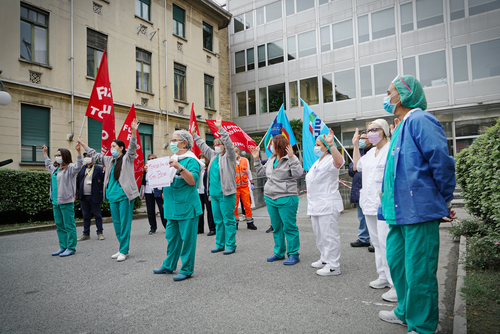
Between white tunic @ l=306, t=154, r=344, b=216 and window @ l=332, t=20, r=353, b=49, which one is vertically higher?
window @ l=332, t=20, r=353, b=49

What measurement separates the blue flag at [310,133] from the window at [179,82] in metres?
15.0

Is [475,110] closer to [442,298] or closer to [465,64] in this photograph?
[465,64]

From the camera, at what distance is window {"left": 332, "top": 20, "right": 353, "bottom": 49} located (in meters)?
24.3

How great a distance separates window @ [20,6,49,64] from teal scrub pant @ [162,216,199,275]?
44.3 ft

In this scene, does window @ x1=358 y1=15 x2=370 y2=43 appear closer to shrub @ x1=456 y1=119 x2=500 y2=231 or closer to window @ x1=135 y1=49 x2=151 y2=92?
window @ x1=135 y1=49 x2=151 y2=92

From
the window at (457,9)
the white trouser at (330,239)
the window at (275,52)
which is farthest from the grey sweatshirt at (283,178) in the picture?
the window at (275,52)

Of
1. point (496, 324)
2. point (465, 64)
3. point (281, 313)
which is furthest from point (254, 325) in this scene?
point (465, 64)

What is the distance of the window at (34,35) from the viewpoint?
46.3 feet

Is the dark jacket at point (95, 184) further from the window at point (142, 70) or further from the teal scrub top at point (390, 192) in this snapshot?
the window at point (142, 70)

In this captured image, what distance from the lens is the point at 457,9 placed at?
68.4ft

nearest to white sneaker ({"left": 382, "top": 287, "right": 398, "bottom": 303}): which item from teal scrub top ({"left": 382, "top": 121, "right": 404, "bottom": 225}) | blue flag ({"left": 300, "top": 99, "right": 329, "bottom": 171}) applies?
teal scrub top ({"left": 382, "top": 121, "right": 404, "bottom": 225})

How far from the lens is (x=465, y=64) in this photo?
815 inches

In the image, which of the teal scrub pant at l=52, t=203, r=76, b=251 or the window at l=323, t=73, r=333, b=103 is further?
the window at l=323, t=73, r=333, b=103

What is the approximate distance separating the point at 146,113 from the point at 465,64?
64.2 ft
